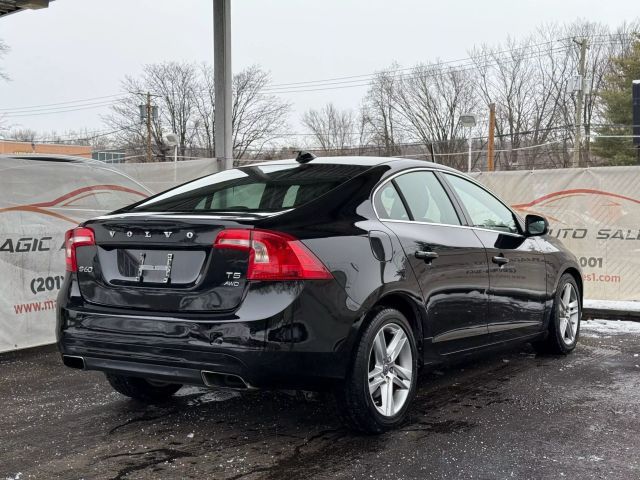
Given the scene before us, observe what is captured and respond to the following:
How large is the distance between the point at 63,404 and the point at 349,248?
2.36 m

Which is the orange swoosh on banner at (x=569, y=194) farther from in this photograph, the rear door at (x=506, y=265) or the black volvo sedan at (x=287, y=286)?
the black volvo sedan at (x=287, y=286)

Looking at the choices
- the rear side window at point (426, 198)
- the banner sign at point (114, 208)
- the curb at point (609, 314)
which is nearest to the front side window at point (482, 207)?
the rear side window at point (426, 198)

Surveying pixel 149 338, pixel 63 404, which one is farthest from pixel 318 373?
pixel 63 404

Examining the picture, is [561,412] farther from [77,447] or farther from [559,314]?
[77,447]

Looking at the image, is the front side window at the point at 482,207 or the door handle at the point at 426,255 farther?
the front side window at the point at 482,207

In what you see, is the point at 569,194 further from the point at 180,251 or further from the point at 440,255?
the point at 180,251

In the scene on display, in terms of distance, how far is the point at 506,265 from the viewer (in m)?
5.31

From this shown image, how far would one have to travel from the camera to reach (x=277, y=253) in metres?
3.60

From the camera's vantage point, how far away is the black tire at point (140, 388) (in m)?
4.67

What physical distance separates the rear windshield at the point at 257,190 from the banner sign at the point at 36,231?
2.51 m

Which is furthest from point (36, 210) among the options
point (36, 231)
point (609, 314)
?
point (609, 314)

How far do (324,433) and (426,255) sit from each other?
121 cm

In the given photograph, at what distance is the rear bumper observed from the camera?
3.54 metres

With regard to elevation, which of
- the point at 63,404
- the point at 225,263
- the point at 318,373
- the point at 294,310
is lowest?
the point at 63,404
